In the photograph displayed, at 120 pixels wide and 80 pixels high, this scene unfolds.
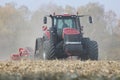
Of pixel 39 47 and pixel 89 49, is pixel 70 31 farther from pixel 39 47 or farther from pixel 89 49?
pixel 39 47

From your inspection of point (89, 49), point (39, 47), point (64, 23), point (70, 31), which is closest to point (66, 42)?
point (70, 31)

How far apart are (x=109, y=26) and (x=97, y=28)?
20.9 ft

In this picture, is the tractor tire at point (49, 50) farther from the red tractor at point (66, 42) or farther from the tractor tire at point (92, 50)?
the tractor tire at point (92, 50)

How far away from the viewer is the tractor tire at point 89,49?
16453 mm

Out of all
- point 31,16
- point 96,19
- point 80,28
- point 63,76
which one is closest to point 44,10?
point 31,16

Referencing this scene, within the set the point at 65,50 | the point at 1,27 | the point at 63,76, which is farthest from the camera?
the point at 1,27

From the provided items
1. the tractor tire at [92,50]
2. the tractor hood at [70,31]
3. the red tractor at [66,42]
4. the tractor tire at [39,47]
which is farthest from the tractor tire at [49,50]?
the tractor tire at [39,47]

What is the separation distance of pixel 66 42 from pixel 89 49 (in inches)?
35.1

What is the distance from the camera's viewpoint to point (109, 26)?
5778 centimetres

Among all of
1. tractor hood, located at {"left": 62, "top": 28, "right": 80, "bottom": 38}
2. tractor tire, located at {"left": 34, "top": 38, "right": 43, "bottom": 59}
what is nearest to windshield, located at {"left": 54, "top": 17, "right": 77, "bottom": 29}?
tractor hood, located at {"left": 62, "top": 28, "right": 80, "bottom": 38}

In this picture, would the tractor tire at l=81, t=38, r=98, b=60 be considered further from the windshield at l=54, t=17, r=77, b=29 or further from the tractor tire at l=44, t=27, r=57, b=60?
the tractor tire at l=44, t=27, r=57, b=60

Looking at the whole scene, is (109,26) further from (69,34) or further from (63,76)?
(63,76)

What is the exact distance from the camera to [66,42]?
1627cm

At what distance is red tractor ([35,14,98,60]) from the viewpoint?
53.1 ft
